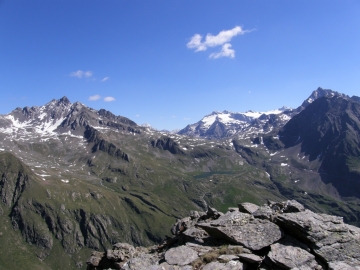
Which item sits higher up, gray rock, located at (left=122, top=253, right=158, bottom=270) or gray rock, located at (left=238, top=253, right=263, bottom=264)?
gray rock, located at (left=238, top=253, right=263, bottom=264)

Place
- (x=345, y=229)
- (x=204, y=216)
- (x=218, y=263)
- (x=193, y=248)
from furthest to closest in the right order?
(x=204, y=216) < (x=193, y=248) < (x=345, y=229) < (x=218, y=263)

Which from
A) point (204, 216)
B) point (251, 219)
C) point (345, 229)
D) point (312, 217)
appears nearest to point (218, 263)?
point (251, 219)

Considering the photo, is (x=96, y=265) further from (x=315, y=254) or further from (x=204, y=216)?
(x=315, y=254)

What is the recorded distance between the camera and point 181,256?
1802 centimetres

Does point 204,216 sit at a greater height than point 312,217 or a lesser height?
lesser

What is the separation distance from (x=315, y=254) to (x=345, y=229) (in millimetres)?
3566

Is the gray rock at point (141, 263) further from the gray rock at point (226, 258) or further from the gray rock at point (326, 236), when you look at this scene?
the gray rock at point (326, 236)

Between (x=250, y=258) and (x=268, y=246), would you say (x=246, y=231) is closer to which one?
(x=268, y=246)

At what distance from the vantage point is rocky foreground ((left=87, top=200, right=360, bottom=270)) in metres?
15.5

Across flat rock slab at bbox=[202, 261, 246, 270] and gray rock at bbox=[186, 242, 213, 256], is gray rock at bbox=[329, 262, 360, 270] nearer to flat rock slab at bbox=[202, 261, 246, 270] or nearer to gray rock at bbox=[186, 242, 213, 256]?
flat rock slab at bbox=[202, 261, 246, 270]

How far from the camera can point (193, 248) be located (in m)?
19.2

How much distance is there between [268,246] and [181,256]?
A: 6.17 m

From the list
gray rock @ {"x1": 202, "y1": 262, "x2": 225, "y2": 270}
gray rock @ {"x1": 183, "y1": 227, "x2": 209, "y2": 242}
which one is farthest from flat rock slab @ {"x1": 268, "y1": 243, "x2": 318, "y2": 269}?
gray rock @ {"x1": 183, "y1": 227, "x2": 209, "y2": 242}

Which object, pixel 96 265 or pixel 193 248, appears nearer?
pixel 193 248
